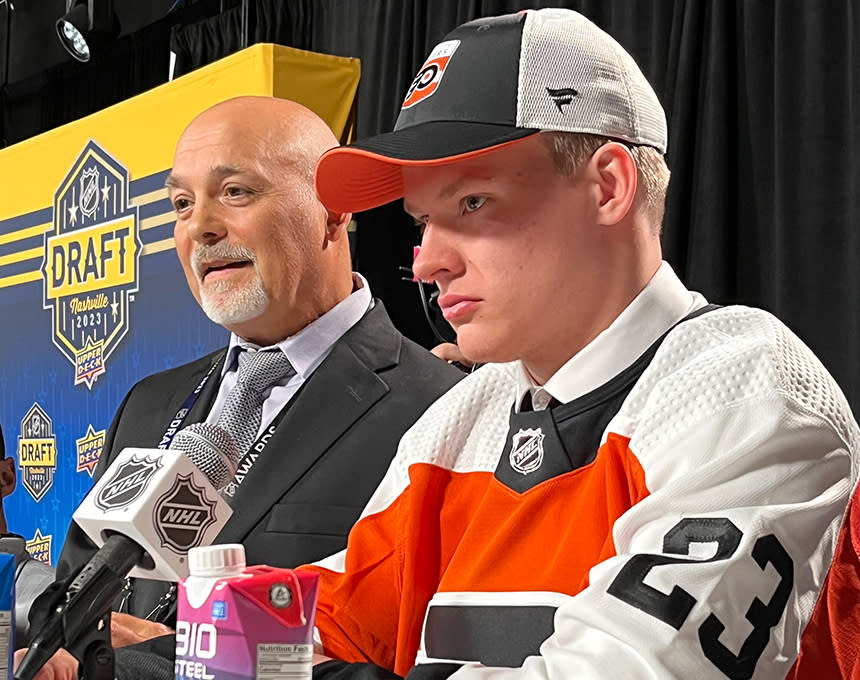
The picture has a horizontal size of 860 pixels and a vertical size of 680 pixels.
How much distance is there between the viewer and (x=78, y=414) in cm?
365

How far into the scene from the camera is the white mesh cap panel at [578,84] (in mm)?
1205

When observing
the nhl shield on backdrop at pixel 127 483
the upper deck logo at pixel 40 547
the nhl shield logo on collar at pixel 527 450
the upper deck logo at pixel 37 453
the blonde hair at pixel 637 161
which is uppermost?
the blonde hair at pixel 637 161

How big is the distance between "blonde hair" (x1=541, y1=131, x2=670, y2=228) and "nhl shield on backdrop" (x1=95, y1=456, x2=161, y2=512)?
494 mm

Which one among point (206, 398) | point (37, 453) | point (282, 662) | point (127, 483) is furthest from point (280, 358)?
point (37, 453)

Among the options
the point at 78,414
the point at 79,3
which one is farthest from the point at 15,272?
the point at 79,3

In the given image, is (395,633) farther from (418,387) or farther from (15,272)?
(15,272)

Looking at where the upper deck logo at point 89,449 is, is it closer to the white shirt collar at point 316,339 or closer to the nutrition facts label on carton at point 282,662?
the white shirt collar at point 316,339

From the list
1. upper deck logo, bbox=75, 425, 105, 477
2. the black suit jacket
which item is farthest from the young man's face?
upper deck logo, bbox=75, 425, 105, 477

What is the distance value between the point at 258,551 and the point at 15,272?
2.48m

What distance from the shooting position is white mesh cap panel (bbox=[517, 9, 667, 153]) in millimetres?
1205

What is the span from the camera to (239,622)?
0.84 metres

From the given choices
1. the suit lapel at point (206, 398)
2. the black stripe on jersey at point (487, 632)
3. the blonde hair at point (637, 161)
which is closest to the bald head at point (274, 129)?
the suit lapel at point (206, 398)

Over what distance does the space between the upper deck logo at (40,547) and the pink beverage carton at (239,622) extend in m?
3.09

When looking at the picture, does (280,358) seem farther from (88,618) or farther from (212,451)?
(88,618)
